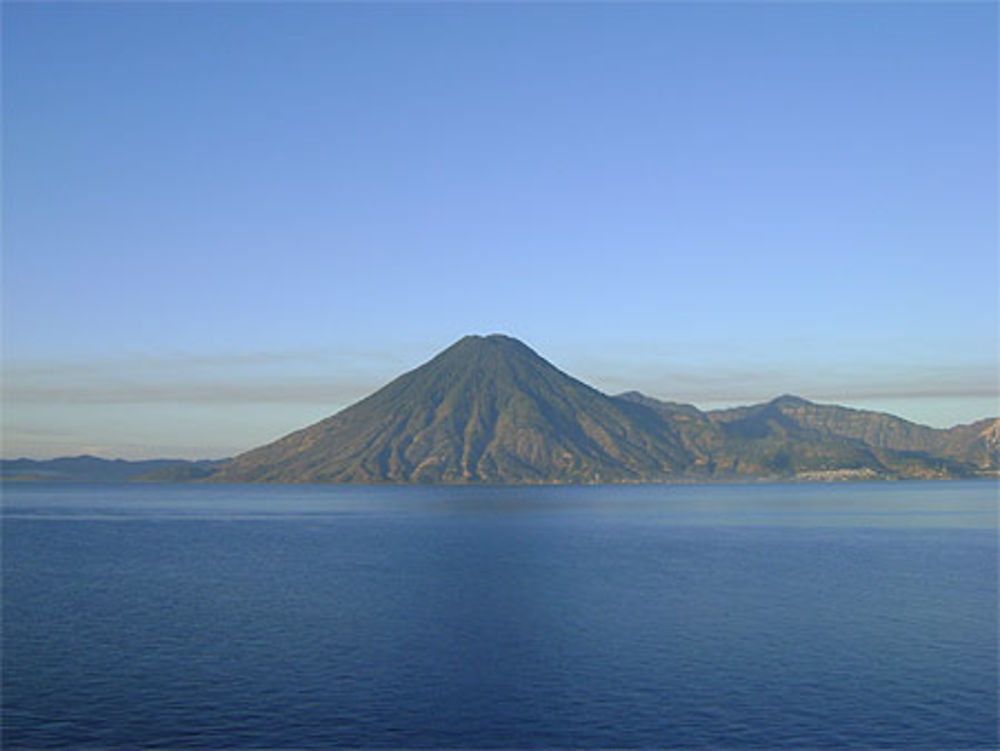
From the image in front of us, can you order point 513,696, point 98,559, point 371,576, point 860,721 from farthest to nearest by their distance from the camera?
point 98,559 < point 371,576 < point 513,696 < point 860,721

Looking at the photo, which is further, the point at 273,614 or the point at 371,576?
the point at 371,576

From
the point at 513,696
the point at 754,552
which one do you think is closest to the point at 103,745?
the point at 513,696

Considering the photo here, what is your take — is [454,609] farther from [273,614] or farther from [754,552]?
[754,552]

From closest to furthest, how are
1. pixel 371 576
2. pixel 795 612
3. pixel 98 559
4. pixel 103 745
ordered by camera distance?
1. pixel 103 745
2. pixel 795 612
3. pixel 371 576
4. pixel 98 559

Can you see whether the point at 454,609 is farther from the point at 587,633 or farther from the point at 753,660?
the point at 753,660

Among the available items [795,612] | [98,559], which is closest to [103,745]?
[795,612]

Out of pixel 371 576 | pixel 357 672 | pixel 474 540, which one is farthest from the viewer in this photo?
pixel 474 540
